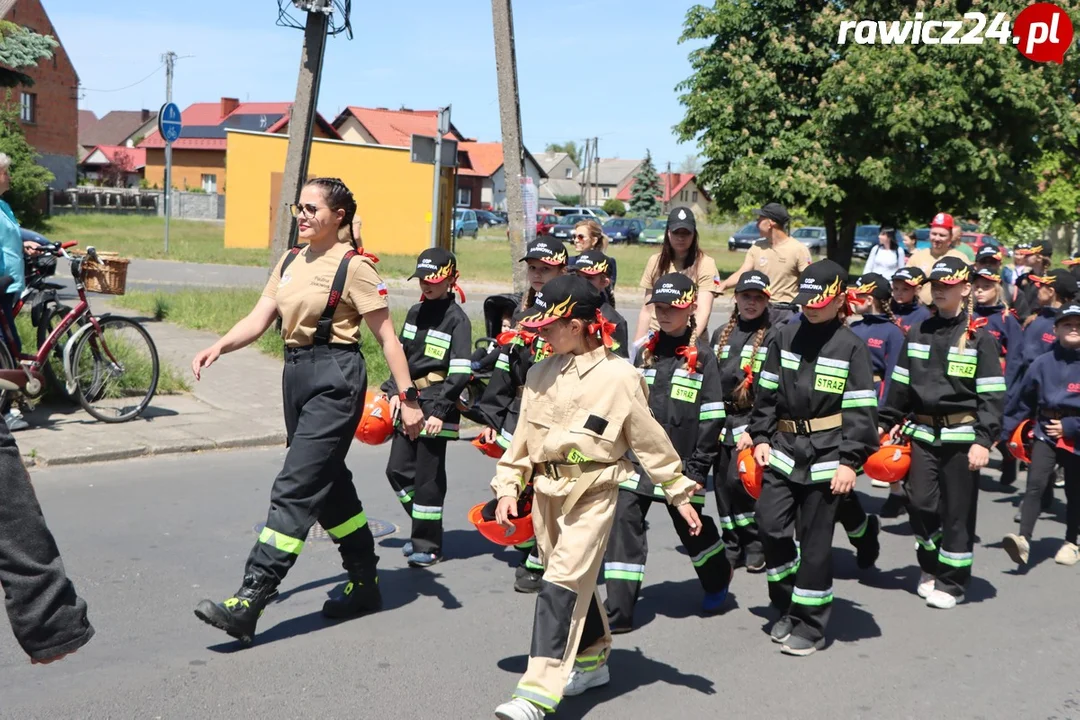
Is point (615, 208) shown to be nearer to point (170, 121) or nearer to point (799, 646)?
point (170, 121)

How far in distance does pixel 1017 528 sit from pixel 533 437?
5.46 m

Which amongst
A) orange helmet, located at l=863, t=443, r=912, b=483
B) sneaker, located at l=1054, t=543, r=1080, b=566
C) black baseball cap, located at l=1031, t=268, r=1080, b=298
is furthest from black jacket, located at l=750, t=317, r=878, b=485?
black baseball cap, located at l=1031, t=268, r=1080, b=298

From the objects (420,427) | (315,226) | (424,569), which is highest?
(315,226)

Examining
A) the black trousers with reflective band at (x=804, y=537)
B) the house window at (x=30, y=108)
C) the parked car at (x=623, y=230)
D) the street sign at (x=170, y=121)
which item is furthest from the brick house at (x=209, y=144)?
the black trousers with reflective band at (x=804, y=537)

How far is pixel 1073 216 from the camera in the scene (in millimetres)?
39344

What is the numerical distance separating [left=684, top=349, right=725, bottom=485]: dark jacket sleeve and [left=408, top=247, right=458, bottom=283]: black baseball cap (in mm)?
1610

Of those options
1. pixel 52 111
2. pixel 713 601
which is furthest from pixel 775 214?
pixel 52 111

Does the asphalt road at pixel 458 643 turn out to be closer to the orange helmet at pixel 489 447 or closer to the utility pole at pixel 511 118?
the orange helmet at pixel 489 447

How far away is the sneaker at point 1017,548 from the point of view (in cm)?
726

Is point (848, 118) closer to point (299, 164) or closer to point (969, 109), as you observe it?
point (969, 109)

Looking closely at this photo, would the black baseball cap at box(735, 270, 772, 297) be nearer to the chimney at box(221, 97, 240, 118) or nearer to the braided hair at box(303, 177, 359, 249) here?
the braided hair at box(303, 177, 359, 249)

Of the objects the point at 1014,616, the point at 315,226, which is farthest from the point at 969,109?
the point at 315,226

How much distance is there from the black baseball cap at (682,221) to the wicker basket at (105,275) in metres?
5.76

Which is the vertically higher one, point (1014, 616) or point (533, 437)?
point (533, 437)
